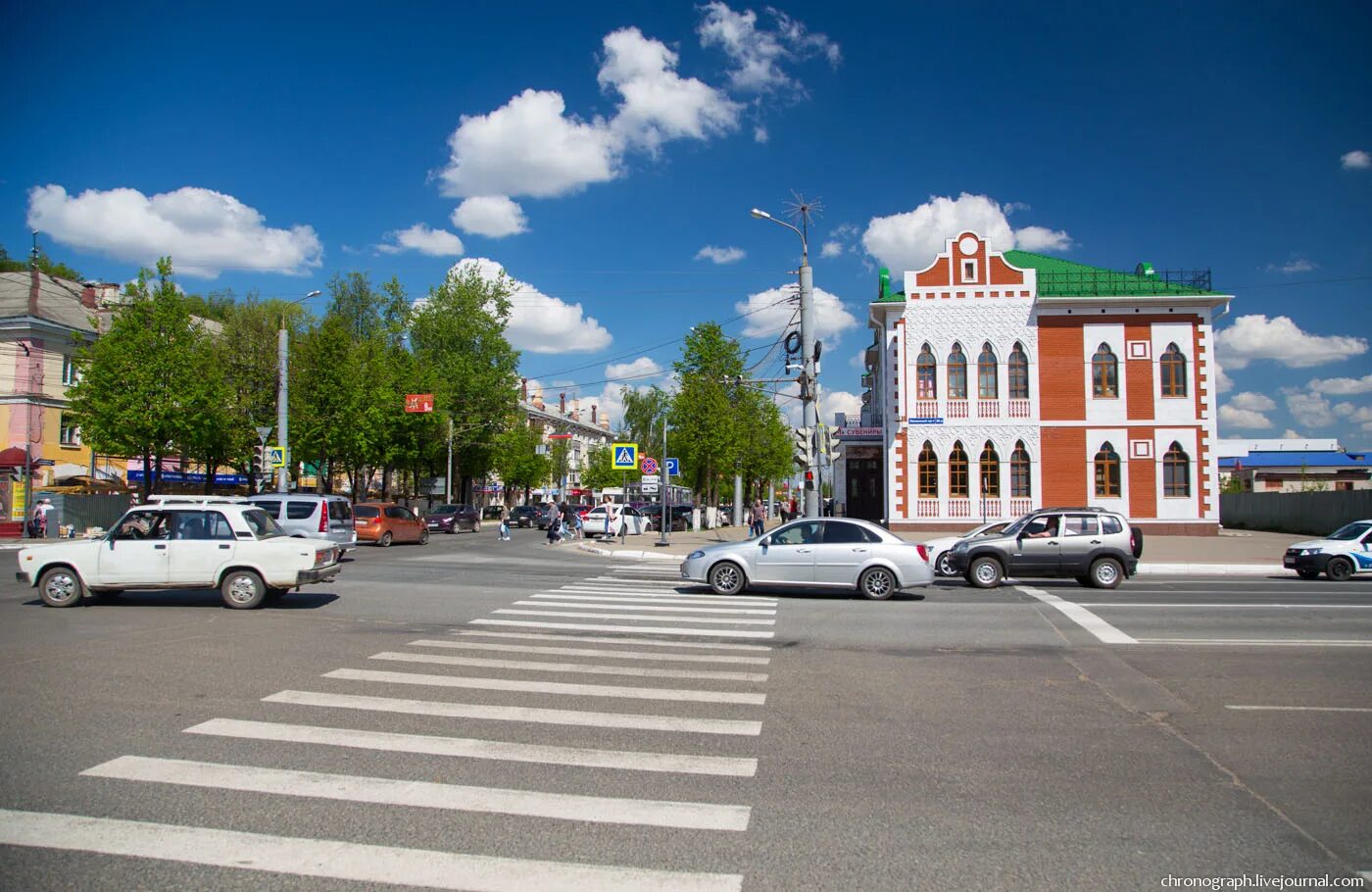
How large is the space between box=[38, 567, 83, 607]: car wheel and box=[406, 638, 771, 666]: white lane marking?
647 cm

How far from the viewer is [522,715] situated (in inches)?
276

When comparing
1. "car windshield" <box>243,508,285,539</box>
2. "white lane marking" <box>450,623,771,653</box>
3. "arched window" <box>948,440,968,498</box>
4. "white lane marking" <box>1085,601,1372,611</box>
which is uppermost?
"arched window" <box>948,440,968,498</box>

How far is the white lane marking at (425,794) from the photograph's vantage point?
4.79 metres

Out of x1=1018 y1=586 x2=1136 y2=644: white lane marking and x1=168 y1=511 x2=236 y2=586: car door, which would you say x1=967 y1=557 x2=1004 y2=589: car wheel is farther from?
x1=168 y1=511 x2=236 y2=586: car door

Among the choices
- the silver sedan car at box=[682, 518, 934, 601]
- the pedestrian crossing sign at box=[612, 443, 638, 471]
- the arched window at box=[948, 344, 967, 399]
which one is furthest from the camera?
the arched window at box=[948, 344, 967, 399]

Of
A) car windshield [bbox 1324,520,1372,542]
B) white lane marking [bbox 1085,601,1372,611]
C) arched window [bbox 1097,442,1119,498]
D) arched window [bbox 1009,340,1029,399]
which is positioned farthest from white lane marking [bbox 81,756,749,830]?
arched window [bbox 1097,442,1119,498]

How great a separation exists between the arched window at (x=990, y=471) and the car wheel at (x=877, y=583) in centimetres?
2467

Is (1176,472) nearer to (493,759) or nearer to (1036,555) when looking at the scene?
(1036,555)

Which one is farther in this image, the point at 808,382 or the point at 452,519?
the point at 452,519

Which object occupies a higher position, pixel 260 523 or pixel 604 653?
pixel 260 523

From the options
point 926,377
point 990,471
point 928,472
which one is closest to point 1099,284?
point 926,377

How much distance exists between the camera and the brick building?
37.6 m

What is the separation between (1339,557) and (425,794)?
886 inches

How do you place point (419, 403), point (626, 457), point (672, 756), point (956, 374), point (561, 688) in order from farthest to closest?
point (419, 403) < point (956, 374) < point (626, 457) < point (561, 688) < point (672, 756)
